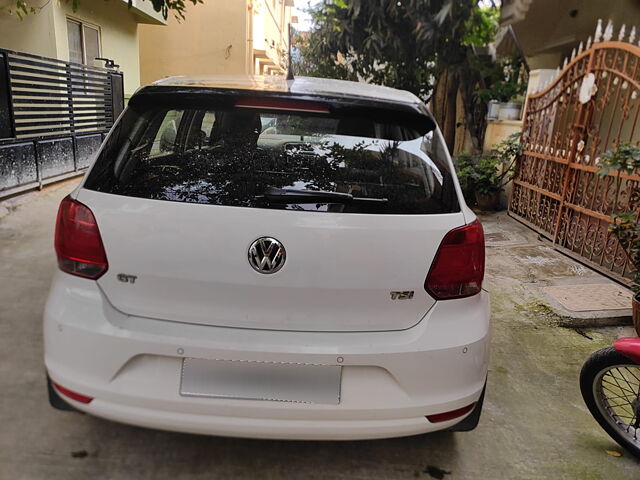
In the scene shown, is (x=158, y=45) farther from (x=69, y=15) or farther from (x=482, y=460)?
(x=482, y=460)

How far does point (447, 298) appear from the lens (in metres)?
1.87

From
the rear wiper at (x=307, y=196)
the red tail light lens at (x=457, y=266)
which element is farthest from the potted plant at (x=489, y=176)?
the rear wiper at (x=307, y=196)

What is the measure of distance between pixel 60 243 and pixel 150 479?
3.29ft

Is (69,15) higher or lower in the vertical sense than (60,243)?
higher

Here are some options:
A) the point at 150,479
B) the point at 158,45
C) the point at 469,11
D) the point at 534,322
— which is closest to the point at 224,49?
the point at 158,45

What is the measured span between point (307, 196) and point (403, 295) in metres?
0.49

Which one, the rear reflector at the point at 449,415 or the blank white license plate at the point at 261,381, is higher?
the blank white license plate at the point at 261,381

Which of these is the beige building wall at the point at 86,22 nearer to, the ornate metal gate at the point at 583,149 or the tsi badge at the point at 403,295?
the ornate metal gate at the point at 583,149

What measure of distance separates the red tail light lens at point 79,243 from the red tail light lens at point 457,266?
1.17 meters

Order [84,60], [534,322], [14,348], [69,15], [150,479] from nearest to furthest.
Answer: [150,479] → [14,348] → [534,322] → [69,15] → [84,60]

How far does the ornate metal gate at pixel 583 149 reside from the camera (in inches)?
181

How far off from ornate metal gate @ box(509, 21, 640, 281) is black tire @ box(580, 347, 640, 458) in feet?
7.67

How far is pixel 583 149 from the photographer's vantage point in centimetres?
526

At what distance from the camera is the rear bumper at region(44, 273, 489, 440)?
173 cm
